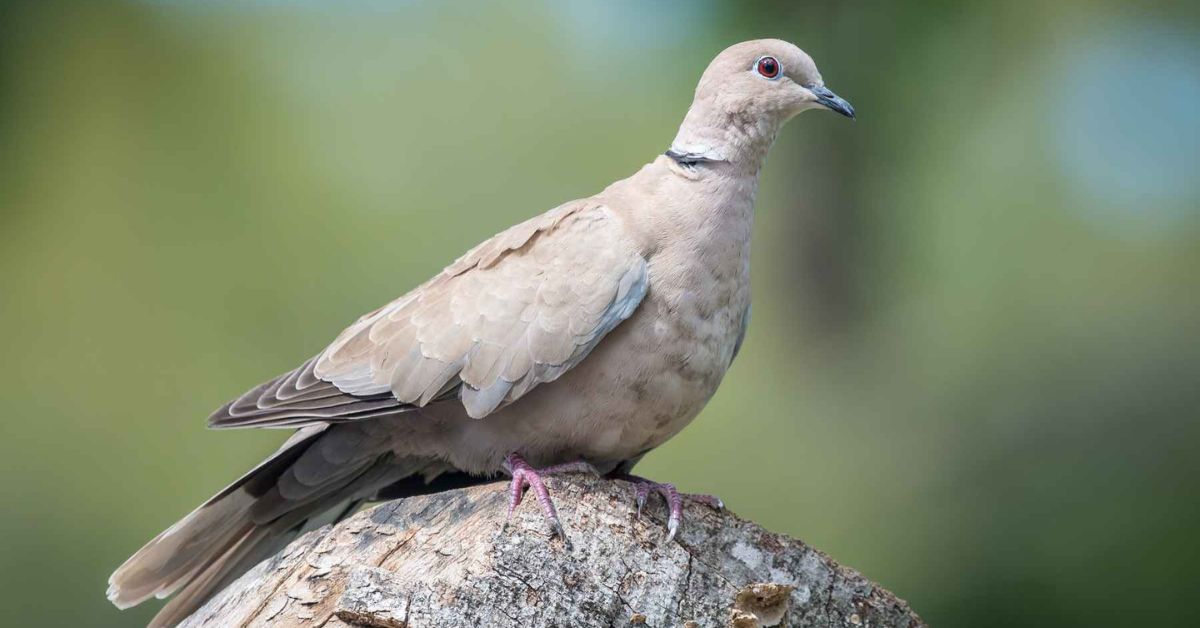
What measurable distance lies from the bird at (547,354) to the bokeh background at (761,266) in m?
2.69

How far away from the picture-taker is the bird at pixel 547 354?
2965mm

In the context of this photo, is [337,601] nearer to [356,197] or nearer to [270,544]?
[270,544]

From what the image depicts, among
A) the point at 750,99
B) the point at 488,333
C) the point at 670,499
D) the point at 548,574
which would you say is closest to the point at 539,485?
the point at 548,574

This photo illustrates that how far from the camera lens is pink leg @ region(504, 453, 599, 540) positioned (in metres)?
2.55

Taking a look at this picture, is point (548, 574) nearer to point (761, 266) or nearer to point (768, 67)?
point (768, 67)

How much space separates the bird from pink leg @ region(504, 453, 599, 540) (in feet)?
0.08

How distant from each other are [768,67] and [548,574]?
1616 millimetres

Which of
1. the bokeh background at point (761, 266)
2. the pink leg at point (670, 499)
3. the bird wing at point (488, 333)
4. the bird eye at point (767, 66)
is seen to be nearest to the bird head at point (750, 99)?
the bird eye at point (767, 66)

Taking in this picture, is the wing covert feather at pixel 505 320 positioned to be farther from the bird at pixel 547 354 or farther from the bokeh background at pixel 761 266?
the bokeh background at pixel 761 266

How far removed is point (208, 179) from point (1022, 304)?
15.5 ft

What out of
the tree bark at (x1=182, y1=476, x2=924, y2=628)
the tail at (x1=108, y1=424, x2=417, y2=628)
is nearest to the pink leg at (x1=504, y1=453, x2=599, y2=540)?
the tree bark at (x1=182, y1=476, x2=924, y2=628)

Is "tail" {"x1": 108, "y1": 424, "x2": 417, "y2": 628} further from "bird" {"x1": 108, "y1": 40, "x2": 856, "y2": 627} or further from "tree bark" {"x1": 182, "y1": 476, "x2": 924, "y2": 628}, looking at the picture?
"tree bark" {"x1": 182, "y1": 476, "x2": 924, "y2": 628}

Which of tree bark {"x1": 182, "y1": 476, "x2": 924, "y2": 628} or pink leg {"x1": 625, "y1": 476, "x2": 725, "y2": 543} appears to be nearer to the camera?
tree bark {"x1": 182, "y1": 476, "x2": 924, "y2": 628}

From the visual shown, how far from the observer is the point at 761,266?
20.9ft
